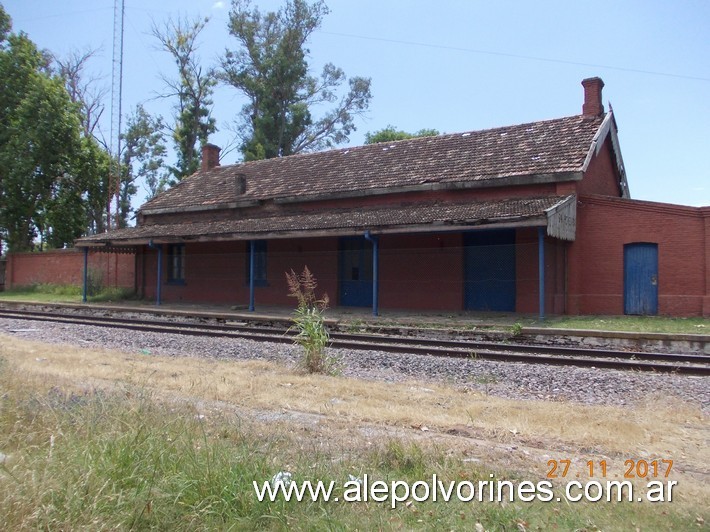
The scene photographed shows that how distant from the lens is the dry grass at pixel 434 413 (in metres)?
4.97

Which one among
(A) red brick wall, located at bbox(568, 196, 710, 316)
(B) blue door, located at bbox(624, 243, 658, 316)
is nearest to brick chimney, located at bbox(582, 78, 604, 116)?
(A) red brick wall, located at bbox(568, 196, 710, 316)

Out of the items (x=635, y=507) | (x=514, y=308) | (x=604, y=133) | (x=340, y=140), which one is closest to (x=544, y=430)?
(x=635, y=507)

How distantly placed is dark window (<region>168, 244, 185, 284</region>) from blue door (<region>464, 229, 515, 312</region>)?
12.6m

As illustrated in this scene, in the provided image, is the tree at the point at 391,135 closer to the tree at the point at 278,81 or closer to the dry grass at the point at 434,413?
the tree at the point at 278,81

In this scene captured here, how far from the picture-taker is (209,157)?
30.1m

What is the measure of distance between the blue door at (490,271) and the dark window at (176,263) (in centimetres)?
1261

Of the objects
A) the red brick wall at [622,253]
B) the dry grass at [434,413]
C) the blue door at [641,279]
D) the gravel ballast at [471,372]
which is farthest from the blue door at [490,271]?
the dry grass at [434,413]

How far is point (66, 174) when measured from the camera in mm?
34500

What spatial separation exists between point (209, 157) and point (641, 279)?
21.4 meters

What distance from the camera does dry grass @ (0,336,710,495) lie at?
16.3 feet

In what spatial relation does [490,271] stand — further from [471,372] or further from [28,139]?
[28,139]

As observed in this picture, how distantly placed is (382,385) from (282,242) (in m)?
14.0

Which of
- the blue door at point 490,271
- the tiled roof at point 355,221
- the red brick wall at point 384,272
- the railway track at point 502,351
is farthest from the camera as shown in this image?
the blue door at point 490,271

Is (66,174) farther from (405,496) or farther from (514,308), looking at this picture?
(405,496)
